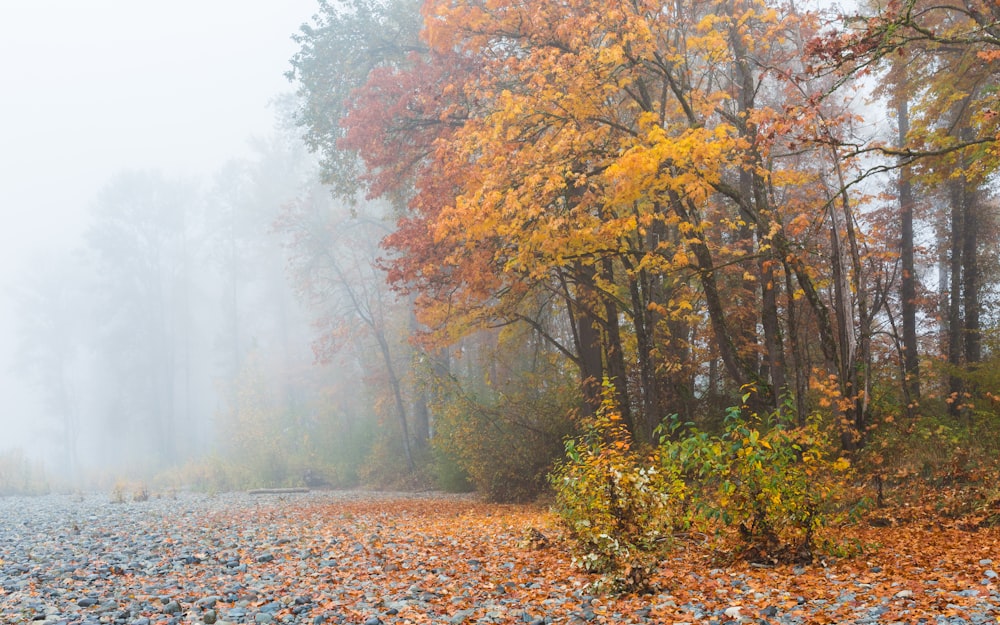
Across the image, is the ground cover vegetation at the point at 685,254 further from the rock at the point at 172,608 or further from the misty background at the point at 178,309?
the misty background at the point at 178,309

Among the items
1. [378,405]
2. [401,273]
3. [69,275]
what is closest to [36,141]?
[69,275]

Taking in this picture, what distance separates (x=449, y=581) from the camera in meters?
6.39

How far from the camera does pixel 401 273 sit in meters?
13.3

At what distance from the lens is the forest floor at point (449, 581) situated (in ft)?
15.8

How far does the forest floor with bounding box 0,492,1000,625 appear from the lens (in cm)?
482

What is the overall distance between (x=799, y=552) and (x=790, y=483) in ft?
2.10

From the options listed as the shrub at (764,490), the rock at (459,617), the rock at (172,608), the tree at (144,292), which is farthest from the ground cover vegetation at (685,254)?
the tree at (144,292)

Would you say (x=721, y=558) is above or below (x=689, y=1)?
below

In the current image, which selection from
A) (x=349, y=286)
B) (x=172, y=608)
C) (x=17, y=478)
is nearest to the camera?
(x=172, y=608)

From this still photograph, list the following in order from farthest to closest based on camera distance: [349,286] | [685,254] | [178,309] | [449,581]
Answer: [178,309]
[349,286]
[685,254]
[449,581]

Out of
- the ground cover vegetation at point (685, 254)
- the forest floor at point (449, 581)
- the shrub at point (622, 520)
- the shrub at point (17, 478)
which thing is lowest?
the shrub at point (17, 478)

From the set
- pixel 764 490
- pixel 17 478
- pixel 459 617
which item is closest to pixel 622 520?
pixel 764 490

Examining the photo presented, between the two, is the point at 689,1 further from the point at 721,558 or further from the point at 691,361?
the point at 721,558

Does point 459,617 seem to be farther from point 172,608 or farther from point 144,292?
point 144,292
